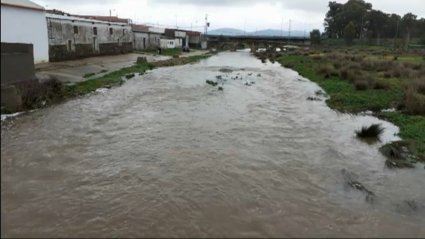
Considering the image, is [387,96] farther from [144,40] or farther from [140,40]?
[144,40]

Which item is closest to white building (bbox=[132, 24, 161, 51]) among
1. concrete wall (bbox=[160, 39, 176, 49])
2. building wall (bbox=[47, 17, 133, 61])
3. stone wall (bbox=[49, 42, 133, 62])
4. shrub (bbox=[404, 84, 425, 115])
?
concrete wall (bbox=[160, 39, 176, 49])

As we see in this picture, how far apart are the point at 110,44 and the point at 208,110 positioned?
28840 millimetres

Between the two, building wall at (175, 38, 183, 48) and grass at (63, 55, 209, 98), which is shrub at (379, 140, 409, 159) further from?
building wall at (175, 38, 183, 48)

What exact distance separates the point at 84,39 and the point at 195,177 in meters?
30.1

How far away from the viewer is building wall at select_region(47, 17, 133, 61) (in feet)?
95.2

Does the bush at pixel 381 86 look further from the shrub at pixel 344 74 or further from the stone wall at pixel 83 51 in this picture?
the stone wall at pixel 83 51

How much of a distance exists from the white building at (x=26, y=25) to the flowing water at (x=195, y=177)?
11.3 metres

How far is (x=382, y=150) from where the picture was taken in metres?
10.9

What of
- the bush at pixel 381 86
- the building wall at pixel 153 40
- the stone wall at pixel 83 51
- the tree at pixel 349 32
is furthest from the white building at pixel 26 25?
the tree at pixel 349 32

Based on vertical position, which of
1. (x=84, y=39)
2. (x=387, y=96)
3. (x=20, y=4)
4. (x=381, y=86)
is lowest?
(x=387, y=96)

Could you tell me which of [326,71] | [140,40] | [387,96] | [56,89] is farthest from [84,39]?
[387,96]

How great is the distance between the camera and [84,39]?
3438 centimetres

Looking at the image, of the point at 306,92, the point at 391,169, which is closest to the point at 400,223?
the point at 391,169

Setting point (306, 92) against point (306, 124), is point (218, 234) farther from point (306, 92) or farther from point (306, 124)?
point (306, 92)
